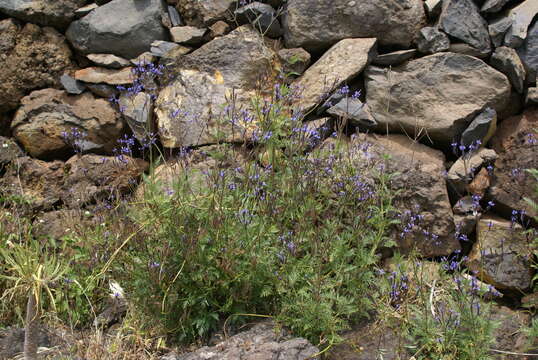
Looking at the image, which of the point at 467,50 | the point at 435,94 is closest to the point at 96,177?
the point at 435,94

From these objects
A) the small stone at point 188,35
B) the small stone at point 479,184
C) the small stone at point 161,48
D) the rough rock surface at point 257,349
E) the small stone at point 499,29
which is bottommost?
the rough rock surface at point 257,349

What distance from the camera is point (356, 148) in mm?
4387

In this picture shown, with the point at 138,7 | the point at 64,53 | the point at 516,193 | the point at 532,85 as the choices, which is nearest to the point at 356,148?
the point at 516,193

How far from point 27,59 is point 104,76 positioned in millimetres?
670

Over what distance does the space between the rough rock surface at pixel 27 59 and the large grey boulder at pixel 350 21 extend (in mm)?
1982

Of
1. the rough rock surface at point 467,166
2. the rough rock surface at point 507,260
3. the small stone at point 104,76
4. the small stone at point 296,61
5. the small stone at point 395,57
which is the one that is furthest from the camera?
the small stone at point 104,76

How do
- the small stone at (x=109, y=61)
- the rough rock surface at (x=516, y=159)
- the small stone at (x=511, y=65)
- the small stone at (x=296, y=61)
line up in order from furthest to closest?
the small stone at (x=109, y=61) → the small stone at (x=296, y=61) → the small stone at (x=511, y=65) → the rough rock surface at (x=516, y=159)

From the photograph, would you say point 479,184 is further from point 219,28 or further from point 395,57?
point 219,28

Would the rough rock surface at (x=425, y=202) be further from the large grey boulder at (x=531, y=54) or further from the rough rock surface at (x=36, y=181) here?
the rough rock surface at (x=36, y=181)

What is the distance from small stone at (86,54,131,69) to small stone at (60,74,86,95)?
0.24 meters

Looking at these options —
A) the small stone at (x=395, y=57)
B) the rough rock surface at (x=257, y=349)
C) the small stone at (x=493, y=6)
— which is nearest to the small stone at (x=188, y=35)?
the small stone at (x=395, y=57)

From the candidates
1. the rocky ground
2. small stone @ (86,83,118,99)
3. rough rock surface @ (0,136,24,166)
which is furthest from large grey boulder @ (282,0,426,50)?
rough rock surface @ (0,136,24,166)

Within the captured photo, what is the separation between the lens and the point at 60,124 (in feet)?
16.7

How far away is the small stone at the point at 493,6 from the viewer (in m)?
4.73
